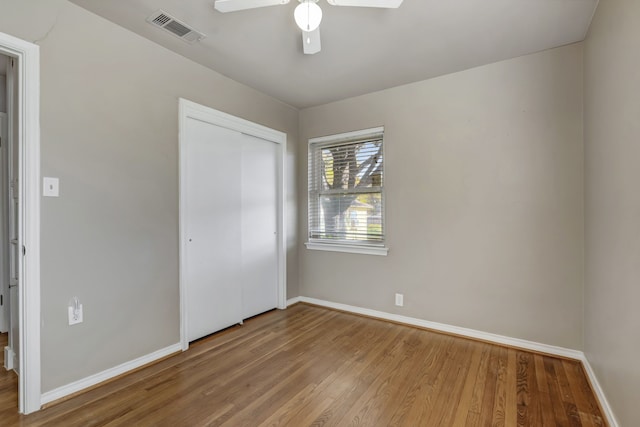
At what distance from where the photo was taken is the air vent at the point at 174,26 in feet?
6.68

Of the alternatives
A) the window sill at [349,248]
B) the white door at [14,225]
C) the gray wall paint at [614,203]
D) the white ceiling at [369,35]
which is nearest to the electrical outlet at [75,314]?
the white door at [14,225]

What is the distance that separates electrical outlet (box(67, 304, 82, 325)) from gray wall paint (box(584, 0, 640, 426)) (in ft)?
9.97

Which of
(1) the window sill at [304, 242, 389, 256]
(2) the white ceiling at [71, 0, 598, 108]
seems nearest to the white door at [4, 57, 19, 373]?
(2) the white ceiling at [71, 0, 598, 108]

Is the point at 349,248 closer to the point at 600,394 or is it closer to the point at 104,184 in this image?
the point at 600,394

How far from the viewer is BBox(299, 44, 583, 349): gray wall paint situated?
2389 millimetres

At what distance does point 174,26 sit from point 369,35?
1.42m

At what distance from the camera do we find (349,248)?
349cm

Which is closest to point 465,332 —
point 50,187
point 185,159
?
point 185,159

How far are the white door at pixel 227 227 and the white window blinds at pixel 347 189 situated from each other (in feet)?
1.81

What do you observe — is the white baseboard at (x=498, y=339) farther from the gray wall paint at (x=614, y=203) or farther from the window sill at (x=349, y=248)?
the window sill at (x=349, y=248)

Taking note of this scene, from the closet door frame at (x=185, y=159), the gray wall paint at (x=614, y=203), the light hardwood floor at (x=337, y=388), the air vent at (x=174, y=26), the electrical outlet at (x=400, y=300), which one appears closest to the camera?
the gray wall paint at (x=614, y=203)

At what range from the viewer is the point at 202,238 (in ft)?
9.12

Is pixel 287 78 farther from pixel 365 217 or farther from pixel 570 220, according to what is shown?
pixel 570 220

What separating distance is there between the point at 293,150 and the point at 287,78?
1.01 meters
